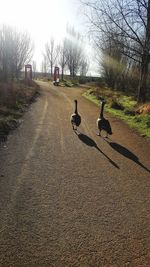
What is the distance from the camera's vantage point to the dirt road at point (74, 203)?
4.29 metres

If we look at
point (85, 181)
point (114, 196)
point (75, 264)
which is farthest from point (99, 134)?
point (75, 264)

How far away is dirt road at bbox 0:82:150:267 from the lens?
4.29 metres

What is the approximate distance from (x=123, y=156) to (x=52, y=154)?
185 centimetres

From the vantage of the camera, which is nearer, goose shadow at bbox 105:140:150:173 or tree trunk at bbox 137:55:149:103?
goose shadow at bbox 105:140:150:173

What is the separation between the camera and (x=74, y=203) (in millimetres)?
5816

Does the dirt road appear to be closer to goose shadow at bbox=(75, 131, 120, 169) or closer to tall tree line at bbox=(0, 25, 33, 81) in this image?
goose shadow at bbox=(75, 131, 120, 169)

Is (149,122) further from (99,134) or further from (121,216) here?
(121,216)

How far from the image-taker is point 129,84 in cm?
3934

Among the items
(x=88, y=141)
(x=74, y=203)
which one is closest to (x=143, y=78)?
(x=88, y=141)

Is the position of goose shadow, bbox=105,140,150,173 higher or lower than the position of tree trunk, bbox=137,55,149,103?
lower

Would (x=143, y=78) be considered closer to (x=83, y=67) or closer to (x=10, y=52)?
(x=10, y=52)

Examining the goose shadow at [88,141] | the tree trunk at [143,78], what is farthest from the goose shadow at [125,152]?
the tree trunk at [143,78]

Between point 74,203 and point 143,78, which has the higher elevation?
point 143,78

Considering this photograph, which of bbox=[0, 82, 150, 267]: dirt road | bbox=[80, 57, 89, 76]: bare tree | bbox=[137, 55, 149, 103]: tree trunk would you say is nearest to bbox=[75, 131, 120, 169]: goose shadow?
bbox=[0, 82, 150, 267]: dirt road
